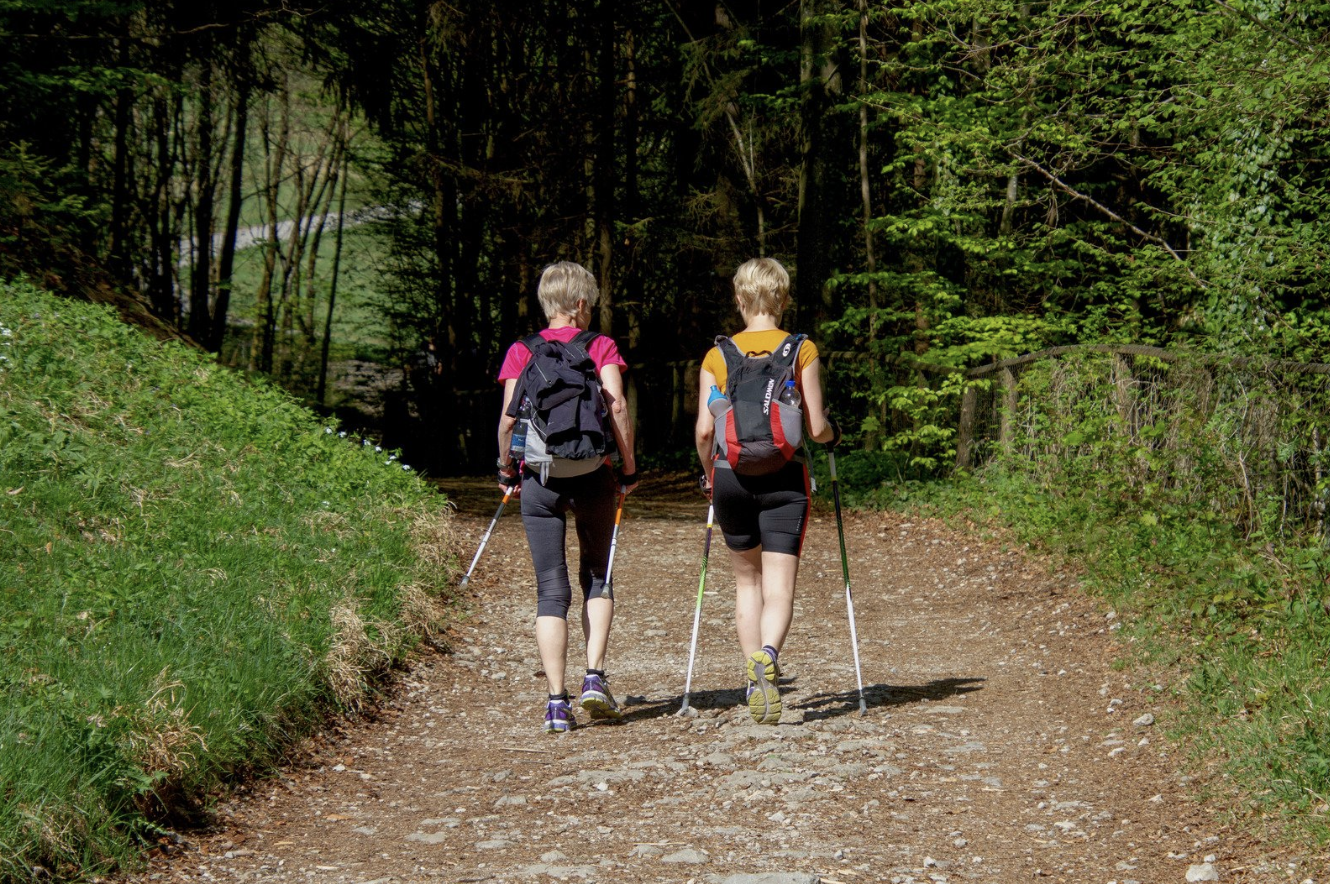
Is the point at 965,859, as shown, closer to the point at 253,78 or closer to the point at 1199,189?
the point at 1199,189

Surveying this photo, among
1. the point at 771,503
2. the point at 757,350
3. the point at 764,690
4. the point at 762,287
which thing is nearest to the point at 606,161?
the point at 762,287

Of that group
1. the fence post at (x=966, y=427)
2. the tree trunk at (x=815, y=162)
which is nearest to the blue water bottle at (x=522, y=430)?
the fence post at (x=966, y=427)

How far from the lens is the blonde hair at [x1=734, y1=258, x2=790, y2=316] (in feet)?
17.9

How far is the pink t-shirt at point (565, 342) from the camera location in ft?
18.0

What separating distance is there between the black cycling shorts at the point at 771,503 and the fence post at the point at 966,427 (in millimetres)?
8004

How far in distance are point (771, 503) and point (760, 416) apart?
46 cm

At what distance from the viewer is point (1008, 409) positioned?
1145 cm

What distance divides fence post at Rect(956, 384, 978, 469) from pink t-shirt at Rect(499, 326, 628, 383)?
8.22 meters

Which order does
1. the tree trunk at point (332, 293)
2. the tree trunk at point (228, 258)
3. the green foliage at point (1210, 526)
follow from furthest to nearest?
1. the tree trunk at point (332, 293)
2. the tree trunk at point (228, 258)
3. the green foliage at point (1210, 526)

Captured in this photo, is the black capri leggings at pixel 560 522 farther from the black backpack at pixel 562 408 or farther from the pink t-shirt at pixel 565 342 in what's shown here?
the pink t-shirt at pixel 565 342

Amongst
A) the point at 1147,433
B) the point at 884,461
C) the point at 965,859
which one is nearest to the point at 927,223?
the point at 884,461

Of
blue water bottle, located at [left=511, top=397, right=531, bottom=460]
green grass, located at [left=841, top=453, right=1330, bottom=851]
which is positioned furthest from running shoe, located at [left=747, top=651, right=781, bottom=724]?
green grass, located at [left=841, top=453, right=1330, bottom=851]

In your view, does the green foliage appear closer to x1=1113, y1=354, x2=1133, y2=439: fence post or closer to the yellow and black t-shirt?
x1=1113, y1=354, x2=1133, y2=439: fence post

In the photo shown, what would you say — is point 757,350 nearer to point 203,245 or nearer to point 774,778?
point 774,778
